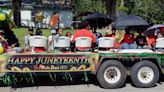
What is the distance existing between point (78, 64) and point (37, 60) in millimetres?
1046

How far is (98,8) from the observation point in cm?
5334

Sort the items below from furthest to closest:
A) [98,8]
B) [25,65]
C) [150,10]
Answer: [98,8] < [150,10] < [25,65]

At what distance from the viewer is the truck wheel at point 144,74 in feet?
33.9

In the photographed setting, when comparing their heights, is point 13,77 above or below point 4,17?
below

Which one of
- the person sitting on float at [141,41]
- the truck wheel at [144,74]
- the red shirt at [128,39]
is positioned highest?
the red shirt at [128,39]

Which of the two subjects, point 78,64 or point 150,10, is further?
point 150,10

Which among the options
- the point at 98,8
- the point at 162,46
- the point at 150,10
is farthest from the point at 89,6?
the point at 162,46

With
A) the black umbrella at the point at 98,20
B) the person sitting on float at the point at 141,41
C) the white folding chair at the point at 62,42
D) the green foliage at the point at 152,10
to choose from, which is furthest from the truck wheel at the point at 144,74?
the green foliage at the point at 152,10

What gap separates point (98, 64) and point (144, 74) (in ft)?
4.25

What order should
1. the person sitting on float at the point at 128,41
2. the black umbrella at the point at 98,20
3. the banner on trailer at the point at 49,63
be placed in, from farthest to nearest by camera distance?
the black umbrella at the point at 98,20 → the person sitting on float at the point at 128,41 → the banner on trailer at the point at 49,63

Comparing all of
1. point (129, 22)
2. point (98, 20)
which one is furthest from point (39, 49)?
point (98, 20)

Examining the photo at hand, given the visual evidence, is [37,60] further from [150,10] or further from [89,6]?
[89,6]

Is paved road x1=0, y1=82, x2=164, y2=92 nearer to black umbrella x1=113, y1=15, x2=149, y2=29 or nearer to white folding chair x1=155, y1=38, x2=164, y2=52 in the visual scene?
white folding chair x1=155, y1=38, x2=164, y2=52

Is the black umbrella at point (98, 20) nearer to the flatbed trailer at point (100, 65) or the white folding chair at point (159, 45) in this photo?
the white folding chair at point (159, 45)
